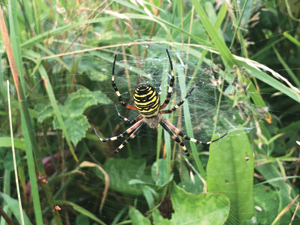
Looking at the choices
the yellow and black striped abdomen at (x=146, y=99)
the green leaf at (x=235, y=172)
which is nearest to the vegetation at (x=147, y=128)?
the green leaf at (x=235, y=172)

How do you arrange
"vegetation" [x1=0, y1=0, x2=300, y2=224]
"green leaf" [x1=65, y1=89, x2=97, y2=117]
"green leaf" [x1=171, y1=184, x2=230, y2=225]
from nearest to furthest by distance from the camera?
"green leaf" [x1=171, y1=184, x2=230, y2=225], "vegetation" [x1=0, y1=0, x2=300, y2=224], "green leaf" [x1=65, y1=89, x2=97, y2=117]

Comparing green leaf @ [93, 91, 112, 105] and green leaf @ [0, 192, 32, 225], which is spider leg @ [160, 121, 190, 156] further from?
green leaf @ [0, 192, 32, 225]

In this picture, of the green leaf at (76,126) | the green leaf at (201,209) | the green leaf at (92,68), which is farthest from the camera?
the green leaf at (92,68)

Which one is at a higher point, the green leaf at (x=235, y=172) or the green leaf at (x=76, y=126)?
the green leaf at (x=76, y=126)

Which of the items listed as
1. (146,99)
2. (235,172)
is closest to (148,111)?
(146,99)

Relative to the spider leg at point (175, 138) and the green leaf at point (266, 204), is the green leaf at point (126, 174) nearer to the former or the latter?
the spider leg at point (175, 138)

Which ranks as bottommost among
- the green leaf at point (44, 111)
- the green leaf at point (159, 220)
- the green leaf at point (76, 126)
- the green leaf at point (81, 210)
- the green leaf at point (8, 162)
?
the green leaf at point (81, 210)

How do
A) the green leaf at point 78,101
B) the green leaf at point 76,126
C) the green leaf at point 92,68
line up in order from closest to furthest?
the green leaf at point 76,126, the green leaf at point 78,101, the green leaf at point 92,68

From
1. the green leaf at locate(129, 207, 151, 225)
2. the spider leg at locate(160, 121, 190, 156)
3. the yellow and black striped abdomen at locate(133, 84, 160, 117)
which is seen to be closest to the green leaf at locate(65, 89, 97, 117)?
the yellow and black striped abdomen at locate(133, 84, 160, 117)

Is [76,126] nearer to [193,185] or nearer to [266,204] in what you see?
[193,185]
